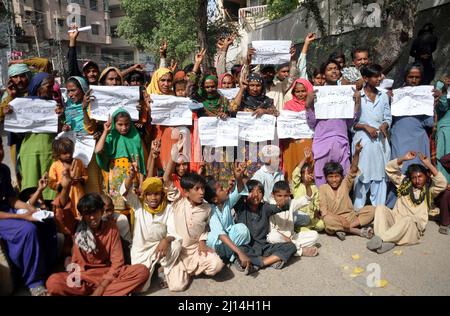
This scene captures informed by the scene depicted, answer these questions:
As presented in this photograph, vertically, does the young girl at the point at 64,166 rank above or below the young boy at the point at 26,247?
above

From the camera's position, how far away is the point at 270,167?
15.6 feet

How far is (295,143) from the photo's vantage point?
5090mm

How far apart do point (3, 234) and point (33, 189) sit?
883 millimetres

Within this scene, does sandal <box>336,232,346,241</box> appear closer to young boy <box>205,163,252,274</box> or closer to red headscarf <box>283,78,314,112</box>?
young boy <box>205,163,252,274</box>

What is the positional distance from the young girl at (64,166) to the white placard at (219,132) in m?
1.57

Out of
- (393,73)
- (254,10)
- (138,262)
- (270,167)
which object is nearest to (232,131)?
(270,167)

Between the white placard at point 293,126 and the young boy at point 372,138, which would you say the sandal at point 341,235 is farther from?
the white placard at point 293,126

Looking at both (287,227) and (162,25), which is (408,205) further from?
(162,25)

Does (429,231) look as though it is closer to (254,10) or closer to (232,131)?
(232,131)

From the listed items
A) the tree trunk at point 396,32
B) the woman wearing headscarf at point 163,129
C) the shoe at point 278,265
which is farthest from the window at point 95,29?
the shoe at point 278,265

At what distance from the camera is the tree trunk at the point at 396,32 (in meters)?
6.50

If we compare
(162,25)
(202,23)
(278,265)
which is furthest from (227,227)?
(162,25)

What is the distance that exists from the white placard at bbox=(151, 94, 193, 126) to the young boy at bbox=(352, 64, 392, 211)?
2252 mm

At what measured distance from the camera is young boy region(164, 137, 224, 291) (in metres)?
3.40
